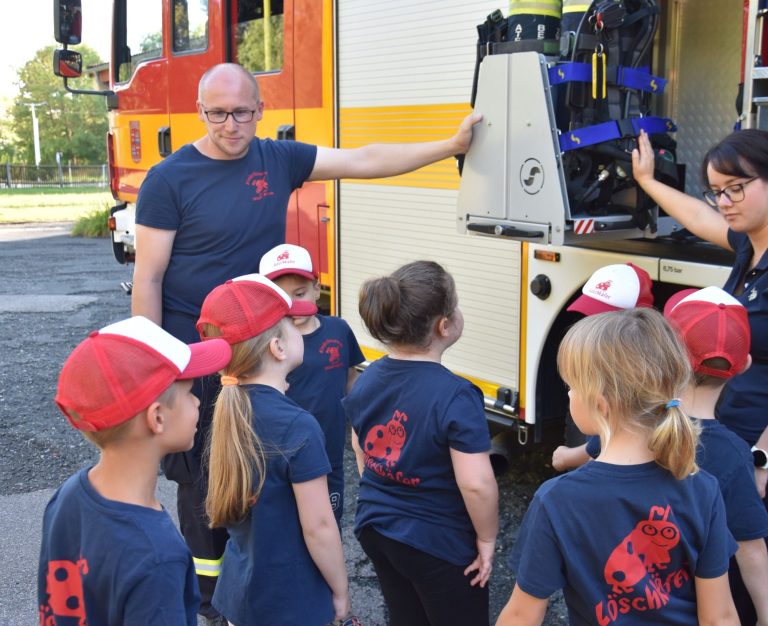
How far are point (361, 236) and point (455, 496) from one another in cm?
243

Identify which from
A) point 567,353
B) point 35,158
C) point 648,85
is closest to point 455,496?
point 567,353

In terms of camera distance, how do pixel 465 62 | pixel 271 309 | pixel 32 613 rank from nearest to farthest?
pixel 271 309, pixel 32 613, pixel 465 62

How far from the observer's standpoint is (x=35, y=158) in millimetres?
46969

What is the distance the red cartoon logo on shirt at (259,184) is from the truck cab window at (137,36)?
129 inches

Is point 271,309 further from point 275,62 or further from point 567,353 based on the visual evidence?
point 275,62

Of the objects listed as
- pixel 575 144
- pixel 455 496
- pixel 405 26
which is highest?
pixel 405 26

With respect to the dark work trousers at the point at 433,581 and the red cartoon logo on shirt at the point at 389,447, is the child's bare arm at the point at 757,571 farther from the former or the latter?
the red cartoon logo on shirt at the point at 389,447

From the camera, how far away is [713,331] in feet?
6.35

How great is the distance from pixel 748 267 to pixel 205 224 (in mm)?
1698

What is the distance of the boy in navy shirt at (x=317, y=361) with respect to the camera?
2.88 m

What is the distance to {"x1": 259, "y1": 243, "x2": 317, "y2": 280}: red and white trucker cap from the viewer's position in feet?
9.38

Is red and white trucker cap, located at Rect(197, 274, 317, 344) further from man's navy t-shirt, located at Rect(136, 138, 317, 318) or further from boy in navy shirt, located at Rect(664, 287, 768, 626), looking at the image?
boy in navy shirt, located at Rect(664, 287, 768, 626)

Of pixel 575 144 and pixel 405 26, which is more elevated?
pixel 405 26

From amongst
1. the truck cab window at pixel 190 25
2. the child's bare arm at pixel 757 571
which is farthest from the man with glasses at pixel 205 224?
the truck cab window at pixel 190 25
